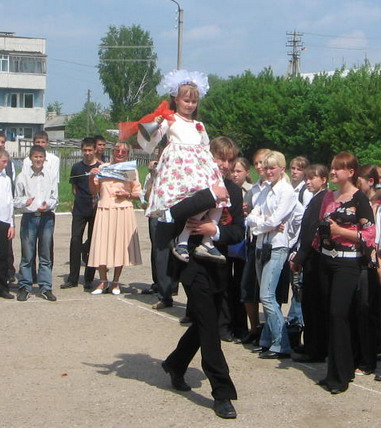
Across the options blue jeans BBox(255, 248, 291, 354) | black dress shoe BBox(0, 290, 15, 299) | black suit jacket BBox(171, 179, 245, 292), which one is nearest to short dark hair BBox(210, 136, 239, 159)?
black suit jacket BBox(171, 179, 245, 292)

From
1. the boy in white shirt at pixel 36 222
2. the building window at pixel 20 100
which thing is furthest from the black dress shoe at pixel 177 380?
the building window at pixel 20 100

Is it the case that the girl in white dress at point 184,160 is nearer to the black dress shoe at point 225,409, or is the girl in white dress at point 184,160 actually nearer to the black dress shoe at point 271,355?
the black dress shoe at point 225,409

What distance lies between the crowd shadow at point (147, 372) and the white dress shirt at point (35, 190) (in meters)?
3.08

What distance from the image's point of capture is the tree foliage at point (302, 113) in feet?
144

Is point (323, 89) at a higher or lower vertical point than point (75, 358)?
higher

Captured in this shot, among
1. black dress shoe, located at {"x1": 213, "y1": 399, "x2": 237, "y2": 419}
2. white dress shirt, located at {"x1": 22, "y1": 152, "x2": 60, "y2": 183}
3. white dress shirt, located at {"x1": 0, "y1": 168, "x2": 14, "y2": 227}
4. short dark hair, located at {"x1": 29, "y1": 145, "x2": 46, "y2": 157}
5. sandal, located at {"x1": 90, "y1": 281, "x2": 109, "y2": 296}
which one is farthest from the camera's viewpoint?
sandal, located at {"x1": 90, "y1": 281, "x2": 109, "y2": 296}

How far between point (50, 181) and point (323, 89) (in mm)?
41255

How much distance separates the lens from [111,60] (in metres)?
97.6

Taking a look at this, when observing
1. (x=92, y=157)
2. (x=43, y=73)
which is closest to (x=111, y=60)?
(x=43, y=73)

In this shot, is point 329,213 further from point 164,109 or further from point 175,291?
point 175,291

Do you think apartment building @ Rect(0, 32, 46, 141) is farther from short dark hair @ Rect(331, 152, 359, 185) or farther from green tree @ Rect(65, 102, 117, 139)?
short dark hair @ Rect(331, 152, 359, 185)

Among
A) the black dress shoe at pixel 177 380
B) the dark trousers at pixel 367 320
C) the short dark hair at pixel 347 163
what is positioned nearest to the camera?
the black dress shoe at pixel 177 380

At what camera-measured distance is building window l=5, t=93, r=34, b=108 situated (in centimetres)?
9706

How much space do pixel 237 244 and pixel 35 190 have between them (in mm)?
3218
